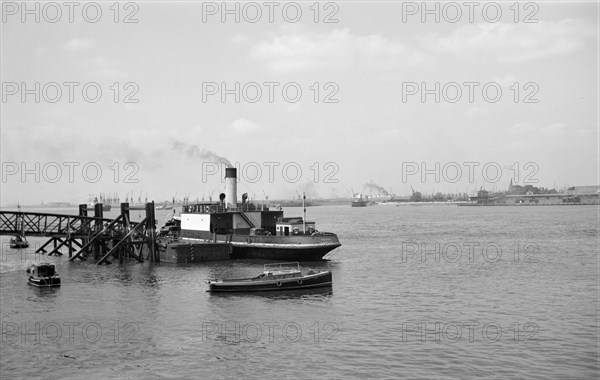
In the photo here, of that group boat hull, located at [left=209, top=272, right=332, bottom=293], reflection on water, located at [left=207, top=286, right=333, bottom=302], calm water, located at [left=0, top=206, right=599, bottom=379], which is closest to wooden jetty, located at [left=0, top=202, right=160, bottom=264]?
calm water, located at [left=0, top=206, right=599, bottom=379]

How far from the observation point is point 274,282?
1657 inches

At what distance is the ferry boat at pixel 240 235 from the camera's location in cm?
5922

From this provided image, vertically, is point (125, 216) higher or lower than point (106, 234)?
higher

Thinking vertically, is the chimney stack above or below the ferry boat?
above

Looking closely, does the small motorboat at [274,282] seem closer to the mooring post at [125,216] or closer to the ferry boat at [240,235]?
the ferry boat at [240,235]

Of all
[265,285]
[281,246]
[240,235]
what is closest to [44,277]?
[265,285]

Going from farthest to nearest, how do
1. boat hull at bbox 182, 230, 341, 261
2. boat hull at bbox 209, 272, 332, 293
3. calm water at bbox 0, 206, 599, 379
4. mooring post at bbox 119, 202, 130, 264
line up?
1. mooring post at bbox 119, 202, 130, 264
2. boat hull at bbox 182, 230, 341, 261
3. boat hull at bbox 209, 272, 332, 293
4. calm water at bbox 0, 206, 599, 379

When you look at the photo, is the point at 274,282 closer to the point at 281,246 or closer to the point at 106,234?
the point at 281,246

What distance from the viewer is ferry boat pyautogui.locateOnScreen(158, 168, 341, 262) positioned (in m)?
59.2

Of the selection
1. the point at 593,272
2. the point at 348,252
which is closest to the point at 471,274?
the point at 593,272

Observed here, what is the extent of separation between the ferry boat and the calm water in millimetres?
5684

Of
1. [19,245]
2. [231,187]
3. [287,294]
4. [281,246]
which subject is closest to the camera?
[287,294]

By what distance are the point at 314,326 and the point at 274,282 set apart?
10.2 m

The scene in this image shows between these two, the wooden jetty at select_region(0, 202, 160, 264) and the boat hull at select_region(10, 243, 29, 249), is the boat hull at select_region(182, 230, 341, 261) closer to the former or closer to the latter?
the wooden jetty at select_region(0, 202, 160, 264)
